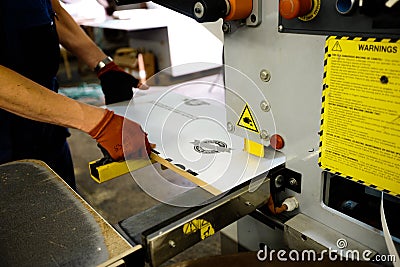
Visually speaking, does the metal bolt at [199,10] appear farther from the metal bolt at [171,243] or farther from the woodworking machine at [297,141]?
the metal bolt at [171,243]

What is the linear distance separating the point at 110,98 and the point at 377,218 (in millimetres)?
1000

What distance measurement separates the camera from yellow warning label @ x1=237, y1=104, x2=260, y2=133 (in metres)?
0.89

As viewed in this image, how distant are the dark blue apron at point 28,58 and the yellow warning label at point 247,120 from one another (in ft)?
2.43

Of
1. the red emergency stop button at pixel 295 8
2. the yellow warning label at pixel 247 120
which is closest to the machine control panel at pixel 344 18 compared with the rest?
the red emergency stop button at pixel 295 8

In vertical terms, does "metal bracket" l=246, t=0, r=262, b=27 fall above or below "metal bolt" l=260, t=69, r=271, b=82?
above

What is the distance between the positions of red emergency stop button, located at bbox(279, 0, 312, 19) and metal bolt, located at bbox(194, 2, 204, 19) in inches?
6.0

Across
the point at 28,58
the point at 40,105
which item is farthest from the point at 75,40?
the point at 40,105

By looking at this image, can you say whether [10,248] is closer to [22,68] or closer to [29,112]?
[29,112]

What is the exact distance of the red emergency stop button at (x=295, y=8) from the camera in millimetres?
651

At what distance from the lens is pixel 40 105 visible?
0.95m

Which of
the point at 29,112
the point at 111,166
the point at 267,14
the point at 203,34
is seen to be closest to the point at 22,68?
the point at 29,112

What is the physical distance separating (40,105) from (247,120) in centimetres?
52

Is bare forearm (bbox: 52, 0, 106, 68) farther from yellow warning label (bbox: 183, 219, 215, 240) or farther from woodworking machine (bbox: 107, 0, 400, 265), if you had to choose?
yellow warning label (bbox: 183, 219, 215, 240)

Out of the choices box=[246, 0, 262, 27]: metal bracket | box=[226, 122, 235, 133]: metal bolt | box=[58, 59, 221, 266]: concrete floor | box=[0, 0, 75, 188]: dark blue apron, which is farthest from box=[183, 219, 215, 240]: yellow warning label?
box=[58, 59, 221, 266]: concrete floor
